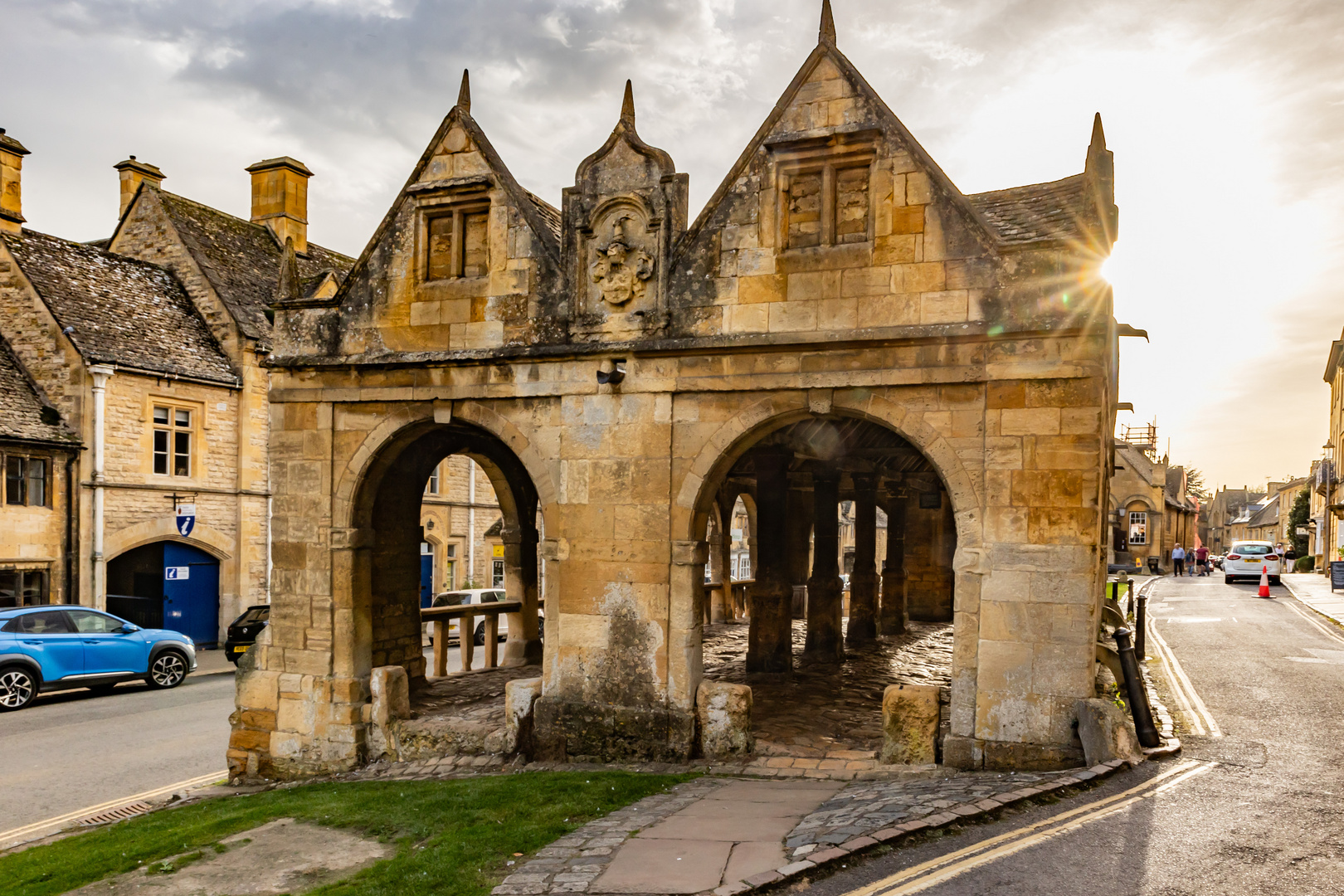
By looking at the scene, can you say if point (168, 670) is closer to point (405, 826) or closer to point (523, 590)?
point (523, 590)

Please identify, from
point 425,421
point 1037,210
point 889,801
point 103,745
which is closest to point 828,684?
point 889,801

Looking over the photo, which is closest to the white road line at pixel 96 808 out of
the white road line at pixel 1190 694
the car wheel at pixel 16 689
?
the car wheel at pixel 16 689

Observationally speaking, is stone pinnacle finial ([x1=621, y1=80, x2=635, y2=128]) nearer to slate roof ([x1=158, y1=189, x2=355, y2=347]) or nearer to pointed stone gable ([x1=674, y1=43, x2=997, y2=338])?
pointed stone gable ([x1=674, y1=43, x2=997, y2=338])

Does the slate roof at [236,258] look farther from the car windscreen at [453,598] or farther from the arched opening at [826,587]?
the arched opening at [826,587]

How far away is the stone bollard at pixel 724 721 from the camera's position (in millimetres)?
9422

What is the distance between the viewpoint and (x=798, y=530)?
14.4 metres

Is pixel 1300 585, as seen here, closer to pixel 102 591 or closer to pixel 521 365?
pixel 521 365

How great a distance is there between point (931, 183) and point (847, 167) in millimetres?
890

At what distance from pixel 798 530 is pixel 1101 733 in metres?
6.58

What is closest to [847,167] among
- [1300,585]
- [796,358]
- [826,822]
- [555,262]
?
[796,358]

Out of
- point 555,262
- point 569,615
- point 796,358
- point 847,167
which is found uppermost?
point 847,167

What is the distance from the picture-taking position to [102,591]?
71.3 ft

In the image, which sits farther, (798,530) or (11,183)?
(11,183)

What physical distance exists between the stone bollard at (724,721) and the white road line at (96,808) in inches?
245
